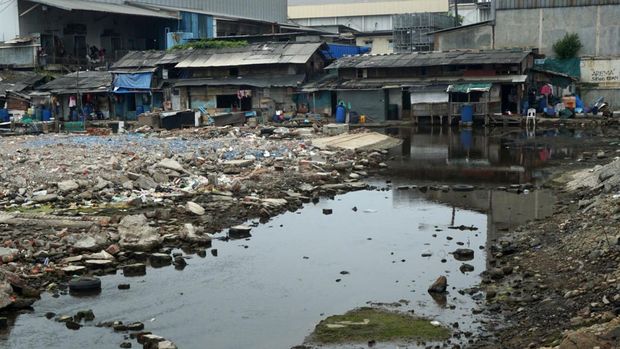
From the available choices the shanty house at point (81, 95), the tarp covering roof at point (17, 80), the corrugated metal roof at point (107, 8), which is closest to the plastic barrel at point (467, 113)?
the shanty house at point (81, 95)

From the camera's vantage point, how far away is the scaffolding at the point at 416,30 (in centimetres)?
5169

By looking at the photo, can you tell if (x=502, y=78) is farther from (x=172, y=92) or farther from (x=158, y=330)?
(x=158, y=330)

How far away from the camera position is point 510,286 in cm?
1148

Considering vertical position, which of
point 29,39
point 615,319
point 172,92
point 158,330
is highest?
point 29,39

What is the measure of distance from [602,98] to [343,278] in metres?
32.6

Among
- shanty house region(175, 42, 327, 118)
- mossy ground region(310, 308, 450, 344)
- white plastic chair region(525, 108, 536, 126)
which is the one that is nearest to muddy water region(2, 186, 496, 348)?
mossy ground region(310, 308, 450, 344)

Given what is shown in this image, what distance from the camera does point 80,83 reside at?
45219 millimetres

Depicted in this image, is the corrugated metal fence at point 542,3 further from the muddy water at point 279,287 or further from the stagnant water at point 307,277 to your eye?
the muddy water at point 279,287

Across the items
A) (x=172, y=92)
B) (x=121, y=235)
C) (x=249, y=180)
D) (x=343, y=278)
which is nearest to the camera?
(x=343, y=278)

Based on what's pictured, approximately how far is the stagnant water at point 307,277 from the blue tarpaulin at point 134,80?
27.6 metres

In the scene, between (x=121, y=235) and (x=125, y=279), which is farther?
(x=121, y=235)

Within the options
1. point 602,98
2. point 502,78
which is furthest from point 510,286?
point 602,98

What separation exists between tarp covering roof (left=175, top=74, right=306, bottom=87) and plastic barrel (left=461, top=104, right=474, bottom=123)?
9.65 m

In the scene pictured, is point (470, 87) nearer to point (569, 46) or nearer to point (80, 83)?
point (569, 46)
